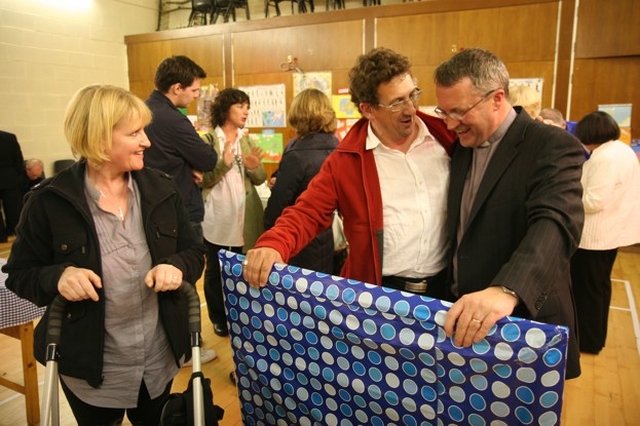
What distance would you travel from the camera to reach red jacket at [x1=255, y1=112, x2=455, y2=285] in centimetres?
161

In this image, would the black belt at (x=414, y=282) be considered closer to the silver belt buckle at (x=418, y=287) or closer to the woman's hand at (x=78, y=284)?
the silver belt buckle at (x=418, y=287)

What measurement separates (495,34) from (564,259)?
5164 mm

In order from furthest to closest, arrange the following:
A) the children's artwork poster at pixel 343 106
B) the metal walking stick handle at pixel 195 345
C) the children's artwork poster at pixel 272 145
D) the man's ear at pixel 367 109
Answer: the children's artwork poster at pixel 272 145 < the children's artwork poster at pixel 343 106 < the man's ear at pixel 367 109 < the metal walking stick handle at pixel 195 345

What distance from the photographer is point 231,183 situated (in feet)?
9.95

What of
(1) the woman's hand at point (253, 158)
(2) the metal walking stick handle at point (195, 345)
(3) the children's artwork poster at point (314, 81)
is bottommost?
(2) the metal walking stick handle at point (195, 345)

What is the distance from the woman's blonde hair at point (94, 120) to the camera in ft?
4.59

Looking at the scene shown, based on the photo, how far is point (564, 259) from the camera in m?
A: 1.15

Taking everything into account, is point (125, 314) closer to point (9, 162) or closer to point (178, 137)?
point (178, 137)

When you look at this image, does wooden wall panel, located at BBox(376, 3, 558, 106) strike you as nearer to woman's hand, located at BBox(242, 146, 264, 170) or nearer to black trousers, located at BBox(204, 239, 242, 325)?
woman's hand, located at BBox(242, 146, 264, 170)

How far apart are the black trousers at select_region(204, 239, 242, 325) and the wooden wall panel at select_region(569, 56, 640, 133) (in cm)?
445

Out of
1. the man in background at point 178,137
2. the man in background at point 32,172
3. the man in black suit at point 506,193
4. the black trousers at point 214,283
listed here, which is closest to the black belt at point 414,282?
the man in black suit at point 506,193

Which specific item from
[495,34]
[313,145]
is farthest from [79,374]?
[495,34]

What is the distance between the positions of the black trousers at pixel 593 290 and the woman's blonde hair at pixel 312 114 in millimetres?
1808

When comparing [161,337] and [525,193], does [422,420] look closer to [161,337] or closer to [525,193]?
[525,193]
